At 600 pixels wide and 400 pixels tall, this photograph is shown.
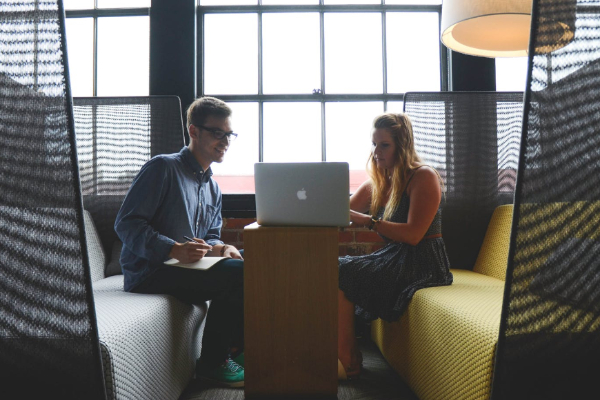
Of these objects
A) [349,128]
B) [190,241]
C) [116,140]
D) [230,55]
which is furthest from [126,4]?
[190,241]

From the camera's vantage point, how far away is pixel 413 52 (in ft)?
9.64

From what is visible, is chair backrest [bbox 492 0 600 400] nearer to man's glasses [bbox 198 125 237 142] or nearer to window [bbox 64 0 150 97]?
man's glasses [bbox 198 125 237 142]

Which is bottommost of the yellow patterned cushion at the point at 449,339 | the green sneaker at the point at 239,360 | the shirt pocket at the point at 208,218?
the green sneaker at the point at 239,360

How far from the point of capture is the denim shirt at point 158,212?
1.77 m

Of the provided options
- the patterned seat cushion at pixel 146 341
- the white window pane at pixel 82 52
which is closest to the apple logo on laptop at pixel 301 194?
the patterned seat cushion at pixel 146 341

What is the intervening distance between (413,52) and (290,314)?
1.95 meters

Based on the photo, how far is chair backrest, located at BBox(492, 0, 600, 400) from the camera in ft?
2.93

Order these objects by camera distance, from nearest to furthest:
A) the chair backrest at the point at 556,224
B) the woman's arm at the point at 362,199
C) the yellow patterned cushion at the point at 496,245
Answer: the chair backrest at the point at 556,224 < the yellow patterned cushion at the point at 496,245 < the woman's arm at the point at 362,199

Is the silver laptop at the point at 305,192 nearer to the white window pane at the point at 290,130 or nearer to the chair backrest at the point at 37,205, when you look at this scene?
the chair backrest at the point at 37,205

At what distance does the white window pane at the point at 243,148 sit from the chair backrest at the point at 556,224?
7.05 ft

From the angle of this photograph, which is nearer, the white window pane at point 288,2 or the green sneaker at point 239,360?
the green sneaker at point 239,360

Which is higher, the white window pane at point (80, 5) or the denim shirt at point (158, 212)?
the white window pane at point (80, 5)

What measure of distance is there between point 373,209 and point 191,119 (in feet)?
3.11

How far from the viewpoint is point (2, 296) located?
0.96 meters
